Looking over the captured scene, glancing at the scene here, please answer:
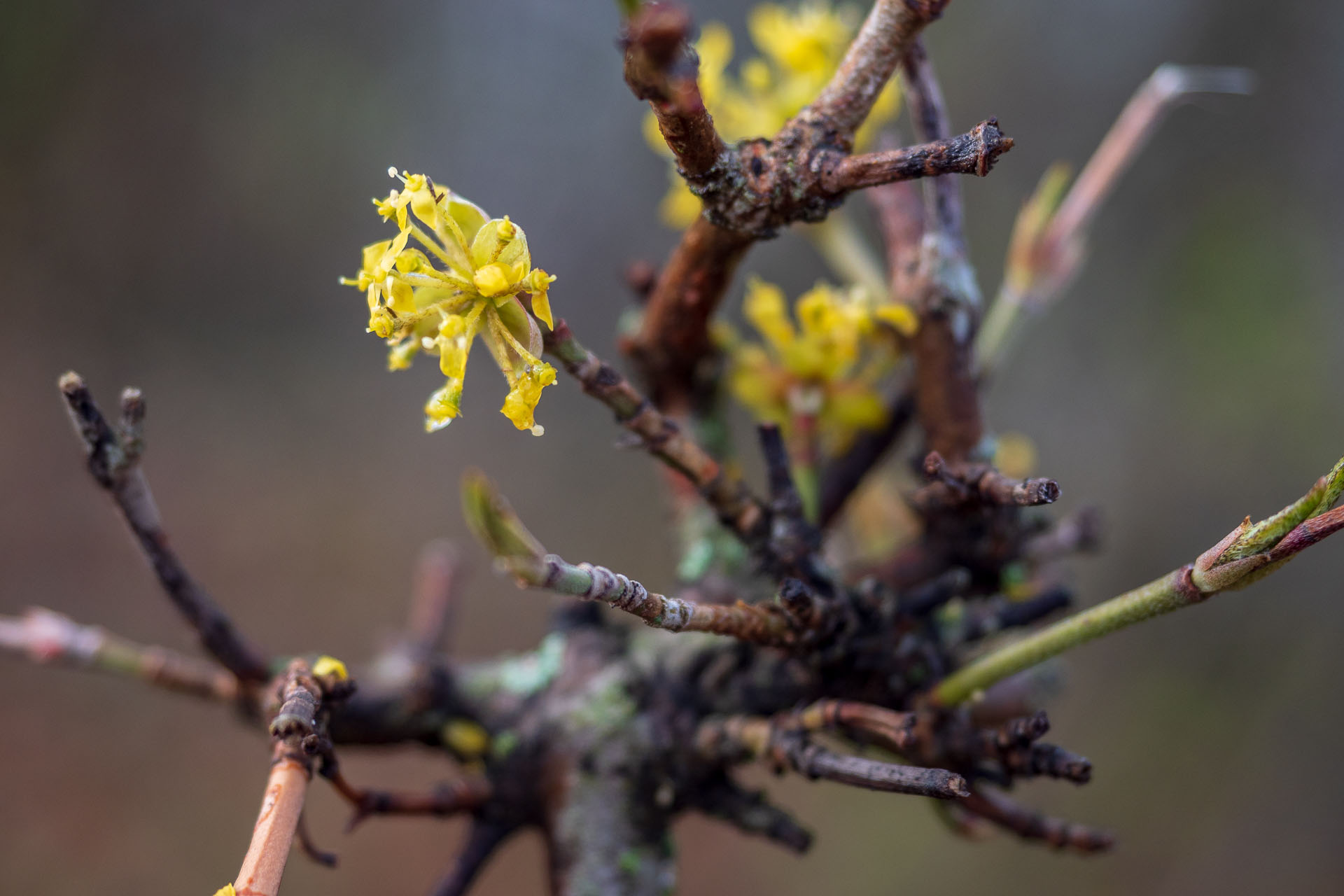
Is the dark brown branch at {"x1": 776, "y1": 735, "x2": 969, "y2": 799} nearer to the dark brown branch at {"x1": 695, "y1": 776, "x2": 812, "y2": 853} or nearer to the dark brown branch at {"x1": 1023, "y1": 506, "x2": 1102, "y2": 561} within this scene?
the dark brown branch at {"x1": 695, "y1": 776, "x2": 812, "y2": 853}

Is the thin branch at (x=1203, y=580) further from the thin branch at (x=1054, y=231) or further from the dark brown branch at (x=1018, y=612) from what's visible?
the thin branch at (x=1054, y=231)

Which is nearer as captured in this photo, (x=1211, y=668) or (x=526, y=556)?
(x=526, y=556)

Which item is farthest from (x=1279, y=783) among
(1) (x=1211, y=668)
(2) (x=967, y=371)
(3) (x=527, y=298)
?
(3) (x=527, y=298)

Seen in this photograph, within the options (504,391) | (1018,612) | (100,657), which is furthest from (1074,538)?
(504,391)

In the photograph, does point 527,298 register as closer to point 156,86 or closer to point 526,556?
point 526,556

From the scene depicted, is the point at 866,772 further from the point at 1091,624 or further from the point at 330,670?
the point at 330,670
